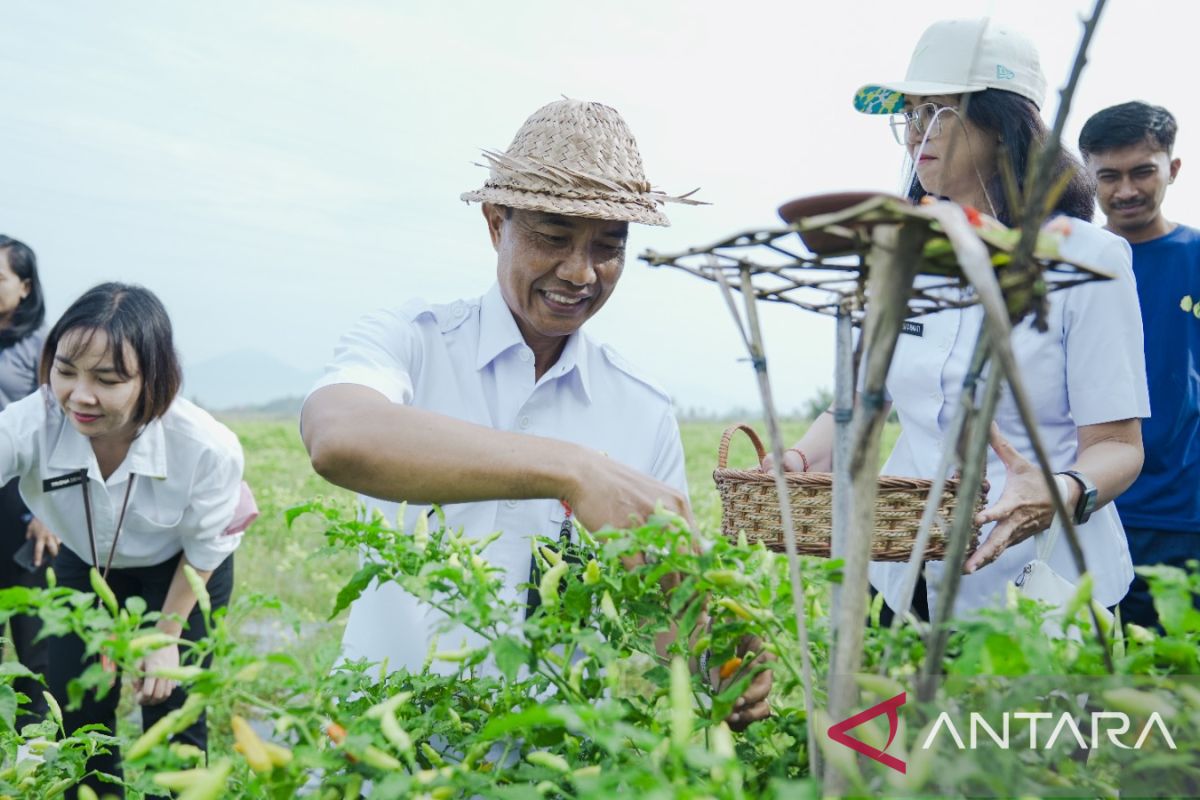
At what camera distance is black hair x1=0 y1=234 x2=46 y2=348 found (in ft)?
13.5

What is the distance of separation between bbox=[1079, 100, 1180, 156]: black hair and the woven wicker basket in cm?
196

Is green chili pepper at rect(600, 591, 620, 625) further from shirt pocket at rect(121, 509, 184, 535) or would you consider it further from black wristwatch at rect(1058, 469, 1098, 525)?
shirt pocket at rect(121, 509, 184, 535)

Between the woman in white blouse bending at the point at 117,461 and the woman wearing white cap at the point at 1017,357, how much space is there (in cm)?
199

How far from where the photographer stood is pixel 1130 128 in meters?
3.16

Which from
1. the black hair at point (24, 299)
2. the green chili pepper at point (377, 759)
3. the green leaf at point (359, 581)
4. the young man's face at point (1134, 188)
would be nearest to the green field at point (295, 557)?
the green leaf at point (359, 581)

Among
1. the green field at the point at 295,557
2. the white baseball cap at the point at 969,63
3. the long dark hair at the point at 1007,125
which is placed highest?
the white baseball cap at the point at 969,63

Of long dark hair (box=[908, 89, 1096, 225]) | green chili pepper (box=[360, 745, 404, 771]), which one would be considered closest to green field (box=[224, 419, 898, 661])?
green chili pepper (box=[360, 745, 404, 771])

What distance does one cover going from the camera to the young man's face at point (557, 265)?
6.47 ft

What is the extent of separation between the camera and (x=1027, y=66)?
205 cm

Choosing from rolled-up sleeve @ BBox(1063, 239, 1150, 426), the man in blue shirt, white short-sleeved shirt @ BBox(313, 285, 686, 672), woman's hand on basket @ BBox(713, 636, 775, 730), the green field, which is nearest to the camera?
woman's hand on basket @ BBox(713, 636, 775, 730)

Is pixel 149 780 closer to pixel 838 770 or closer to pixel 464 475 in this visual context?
pixel 464 475

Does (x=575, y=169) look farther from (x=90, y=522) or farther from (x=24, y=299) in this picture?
(x=24, y=299)

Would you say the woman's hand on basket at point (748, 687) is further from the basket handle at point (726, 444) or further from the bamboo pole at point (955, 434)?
the basket handle at point (726, 444)

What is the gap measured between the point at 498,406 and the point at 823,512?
74 centimetres
